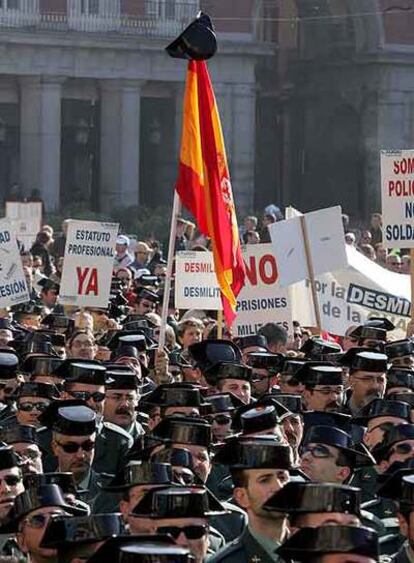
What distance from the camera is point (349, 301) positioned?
19531 millimetres

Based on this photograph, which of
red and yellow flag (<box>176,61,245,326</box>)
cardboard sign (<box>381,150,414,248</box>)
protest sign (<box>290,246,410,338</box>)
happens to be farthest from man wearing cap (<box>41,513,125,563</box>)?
protest sign (<box>290,246,410,338</box>)

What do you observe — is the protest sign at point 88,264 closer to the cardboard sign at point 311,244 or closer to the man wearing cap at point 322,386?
the cardboard sign at point 311,244

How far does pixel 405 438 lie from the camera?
10938 millimetres

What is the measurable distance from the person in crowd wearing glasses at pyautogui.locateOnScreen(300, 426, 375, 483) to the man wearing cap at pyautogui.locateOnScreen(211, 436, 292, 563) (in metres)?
0.51

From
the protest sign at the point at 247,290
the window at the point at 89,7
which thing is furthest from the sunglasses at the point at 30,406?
the window at the point at 89,7

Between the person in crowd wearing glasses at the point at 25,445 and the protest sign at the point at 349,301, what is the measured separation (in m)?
8.24

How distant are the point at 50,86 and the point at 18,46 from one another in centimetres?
119

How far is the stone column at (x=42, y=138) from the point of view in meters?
49.7

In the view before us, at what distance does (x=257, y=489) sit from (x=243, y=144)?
42676 mm

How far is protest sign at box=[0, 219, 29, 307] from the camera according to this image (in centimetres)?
1903

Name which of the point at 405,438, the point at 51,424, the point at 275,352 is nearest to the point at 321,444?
the point at 405,438

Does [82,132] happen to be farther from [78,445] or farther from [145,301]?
[78,445]

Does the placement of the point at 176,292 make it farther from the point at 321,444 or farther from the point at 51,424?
the point at 321,444

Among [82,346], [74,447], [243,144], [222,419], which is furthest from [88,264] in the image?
[243,144]
